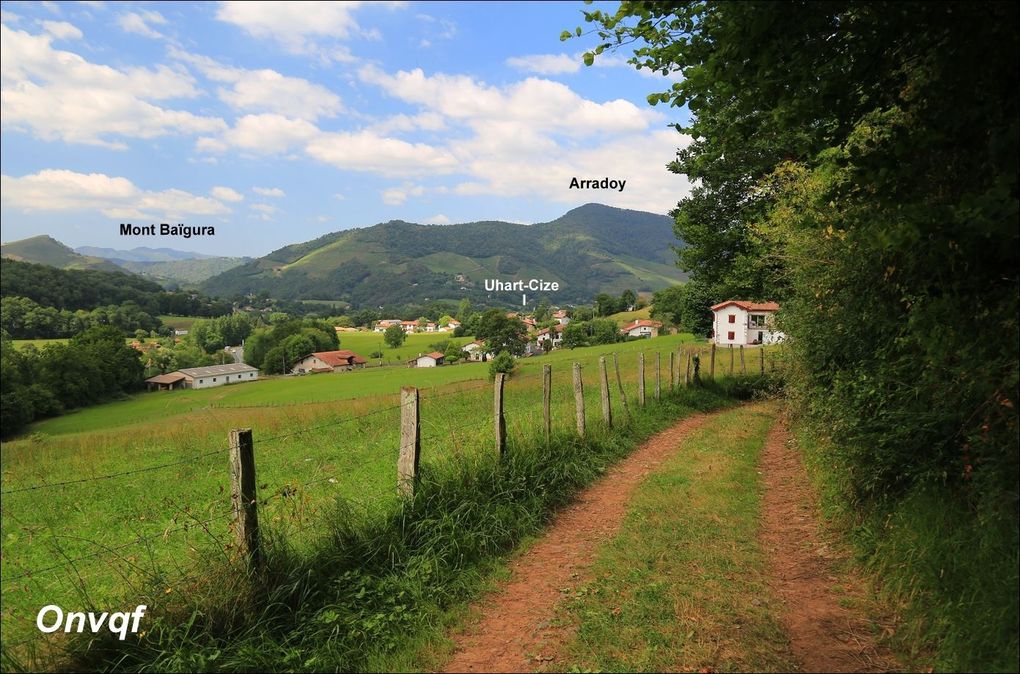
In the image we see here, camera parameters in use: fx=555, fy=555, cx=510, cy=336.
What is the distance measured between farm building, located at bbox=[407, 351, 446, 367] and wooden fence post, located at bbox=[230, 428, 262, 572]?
91872 millimetres

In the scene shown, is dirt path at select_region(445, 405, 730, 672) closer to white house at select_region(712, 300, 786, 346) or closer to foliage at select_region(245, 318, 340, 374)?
white house at select_region(712, 300, 786, 346)

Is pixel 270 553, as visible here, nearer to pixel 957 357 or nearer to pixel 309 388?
pixel 957 357

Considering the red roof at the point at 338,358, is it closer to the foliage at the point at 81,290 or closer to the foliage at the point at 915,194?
the foliage at the point at 81,290

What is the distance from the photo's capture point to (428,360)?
96875 mm

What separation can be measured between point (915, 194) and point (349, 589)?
19.2ft

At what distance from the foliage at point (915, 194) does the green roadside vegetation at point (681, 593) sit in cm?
127

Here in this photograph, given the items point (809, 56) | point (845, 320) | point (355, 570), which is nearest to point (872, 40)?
point (809, 56)

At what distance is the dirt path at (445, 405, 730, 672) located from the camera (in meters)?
4.52

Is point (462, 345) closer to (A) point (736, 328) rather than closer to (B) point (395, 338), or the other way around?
(B) point (395, 338)

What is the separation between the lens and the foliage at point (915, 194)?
3.63 metres

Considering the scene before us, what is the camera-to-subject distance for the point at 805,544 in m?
6.62

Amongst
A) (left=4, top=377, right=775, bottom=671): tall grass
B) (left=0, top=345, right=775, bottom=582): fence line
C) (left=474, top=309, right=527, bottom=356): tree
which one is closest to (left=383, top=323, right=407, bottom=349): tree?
(left=474, top=309, right=527, bottom=356): tree

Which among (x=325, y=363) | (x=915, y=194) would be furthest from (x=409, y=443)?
(x=325, y=363)

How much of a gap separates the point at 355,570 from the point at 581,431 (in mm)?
6046
